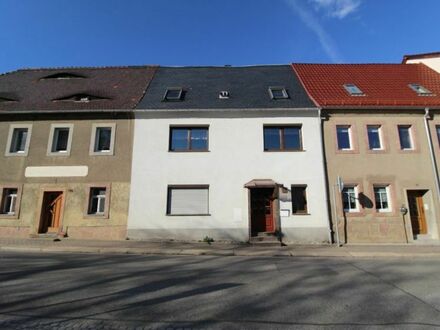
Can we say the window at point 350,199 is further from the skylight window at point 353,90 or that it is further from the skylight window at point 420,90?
the skylight window at point 420,90

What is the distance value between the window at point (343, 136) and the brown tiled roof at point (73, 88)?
1054 cm

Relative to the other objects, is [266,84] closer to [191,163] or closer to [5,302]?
[191,163]

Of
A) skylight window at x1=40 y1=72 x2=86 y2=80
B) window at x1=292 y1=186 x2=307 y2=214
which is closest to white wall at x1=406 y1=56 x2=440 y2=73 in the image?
window at x1=292 y1=186 x2=307 y2=214

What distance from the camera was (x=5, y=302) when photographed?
189 inches

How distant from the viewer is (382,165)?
13859mm

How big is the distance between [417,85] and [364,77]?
2.90m

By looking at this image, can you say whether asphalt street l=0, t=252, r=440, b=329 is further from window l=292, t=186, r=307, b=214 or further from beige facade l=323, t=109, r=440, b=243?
window l=292, t=186, r=307, b=214

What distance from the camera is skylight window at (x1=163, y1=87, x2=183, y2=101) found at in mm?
15751

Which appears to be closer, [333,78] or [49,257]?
[49,257]

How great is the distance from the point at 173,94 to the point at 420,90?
1379 cm

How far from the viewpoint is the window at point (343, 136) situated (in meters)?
14.3

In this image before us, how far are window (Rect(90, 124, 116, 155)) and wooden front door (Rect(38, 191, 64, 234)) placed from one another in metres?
2.70

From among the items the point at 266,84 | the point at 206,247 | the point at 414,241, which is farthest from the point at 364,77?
the point at 206,247

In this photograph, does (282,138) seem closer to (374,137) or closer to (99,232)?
(374,137)
